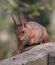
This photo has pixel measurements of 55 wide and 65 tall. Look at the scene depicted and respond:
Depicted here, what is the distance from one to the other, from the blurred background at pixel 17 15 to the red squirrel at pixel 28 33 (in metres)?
1.91

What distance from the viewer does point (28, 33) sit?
4754 mm

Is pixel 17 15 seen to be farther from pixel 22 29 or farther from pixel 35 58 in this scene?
pixel 35 58

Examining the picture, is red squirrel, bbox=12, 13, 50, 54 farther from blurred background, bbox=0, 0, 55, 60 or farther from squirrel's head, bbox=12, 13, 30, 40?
blurred background, bbox=0, 0, 55, 60

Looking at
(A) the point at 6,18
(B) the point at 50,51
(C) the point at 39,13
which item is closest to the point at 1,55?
(A) the point at 6,18

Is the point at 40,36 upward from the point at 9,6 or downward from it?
downward

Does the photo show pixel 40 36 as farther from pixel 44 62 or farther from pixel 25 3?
pixel 25 3

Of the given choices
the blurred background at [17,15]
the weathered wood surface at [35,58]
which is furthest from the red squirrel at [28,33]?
the blurred background at [17,15]

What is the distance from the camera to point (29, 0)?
25.0ft

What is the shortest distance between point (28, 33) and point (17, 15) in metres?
2.56

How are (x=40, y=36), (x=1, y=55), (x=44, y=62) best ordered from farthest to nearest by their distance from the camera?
(x=1, y=55), (x=40, y=36), (x=44, y=62)

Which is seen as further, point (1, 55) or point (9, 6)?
point (9, 6)

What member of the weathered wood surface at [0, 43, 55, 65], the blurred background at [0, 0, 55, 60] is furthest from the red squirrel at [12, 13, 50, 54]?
the blurred background at [0, 0, 55, 60]

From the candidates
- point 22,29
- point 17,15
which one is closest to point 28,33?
point 22,29

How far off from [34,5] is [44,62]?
3825 mm
